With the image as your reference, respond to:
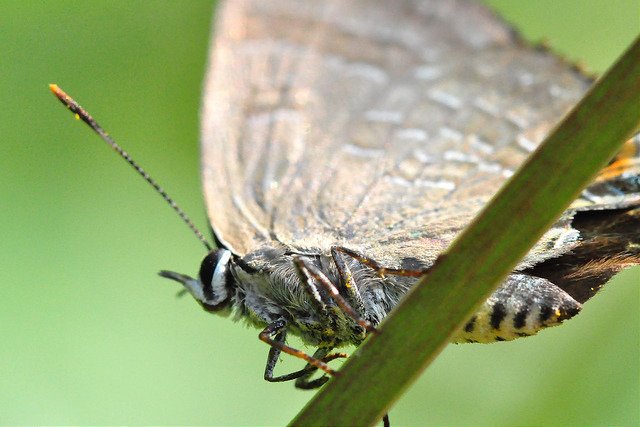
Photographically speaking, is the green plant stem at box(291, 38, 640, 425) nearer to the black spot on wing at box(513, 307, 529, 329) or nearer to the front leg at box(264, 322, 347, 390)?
the black spot on wing at box(513, 307, 529, 329)

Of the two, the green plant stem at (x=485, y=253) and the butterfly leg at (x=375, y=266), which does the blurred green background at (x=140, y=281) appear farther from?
the green plant stem at (x=485, y=253)

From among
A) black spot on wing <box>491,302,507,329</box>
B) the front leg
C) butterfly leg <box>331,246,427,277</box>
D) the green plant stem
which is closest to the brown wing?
butterfly leg <box>331,246,427,277</box>

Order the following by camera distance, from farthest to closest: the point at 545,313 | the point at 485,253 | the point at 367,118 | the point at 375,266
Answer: the point at 367,118
the point at 375,266
the point at 545,313
the point at 485,253

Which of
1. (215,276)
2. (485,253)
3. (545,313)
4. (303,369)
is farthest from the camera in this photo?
(215,276)

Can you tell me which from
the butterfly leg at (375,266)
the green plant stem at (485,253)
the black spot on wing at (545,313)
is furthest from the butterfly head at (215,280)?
the green plant stem at (485,253)

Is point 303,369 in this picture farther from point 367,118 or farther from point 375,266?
point 367,118

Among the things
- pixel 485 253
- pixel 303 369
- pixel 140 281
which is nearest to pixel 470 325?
pixel 303 369

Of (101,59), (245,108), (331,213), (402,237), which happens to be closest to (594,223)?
(402,237)
